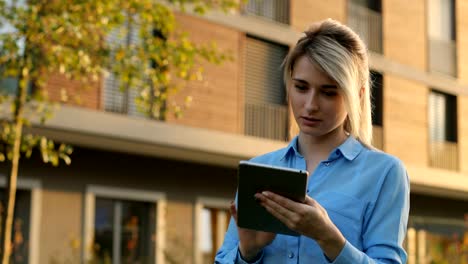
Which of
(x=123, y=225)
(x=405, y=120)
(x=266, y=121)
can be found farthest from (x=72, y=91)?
(x=405, y=120)

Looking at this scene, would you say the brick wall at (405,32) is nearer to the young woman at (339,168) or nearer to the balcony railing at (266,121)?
the balcony railing at (266,121)

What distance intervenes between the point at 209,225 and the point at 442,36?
9.36 metres

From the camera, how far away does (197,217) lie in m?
17.8

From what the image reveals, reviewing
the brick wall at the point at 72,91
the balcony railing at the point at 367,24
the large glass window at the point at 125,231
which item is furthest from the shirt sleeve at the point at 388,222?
the balcony railing at the point at 367,24

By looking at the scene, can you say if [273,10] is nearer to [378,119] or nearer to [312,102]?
[378,119]

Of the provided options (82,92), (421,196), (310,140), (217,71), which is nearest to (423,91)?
(421,196)

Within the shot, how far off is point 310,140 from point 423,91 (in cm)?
1997

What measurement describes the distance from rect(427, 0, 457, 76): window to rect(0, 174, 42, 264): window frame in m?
11.8

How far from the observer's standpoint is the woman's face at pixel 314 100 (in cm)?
257

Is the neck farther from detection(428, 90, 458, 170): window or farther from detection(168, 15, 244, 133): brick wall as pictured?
detection(428, 90, 458, 170): window

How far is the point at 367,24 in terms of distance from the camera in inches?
845

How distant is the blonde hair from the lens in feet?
8.29

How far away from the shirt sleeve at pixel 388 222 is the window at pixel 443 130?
2005 cm

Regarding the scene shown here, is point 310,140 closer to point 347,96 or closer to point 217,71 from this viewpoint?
point 347,96
